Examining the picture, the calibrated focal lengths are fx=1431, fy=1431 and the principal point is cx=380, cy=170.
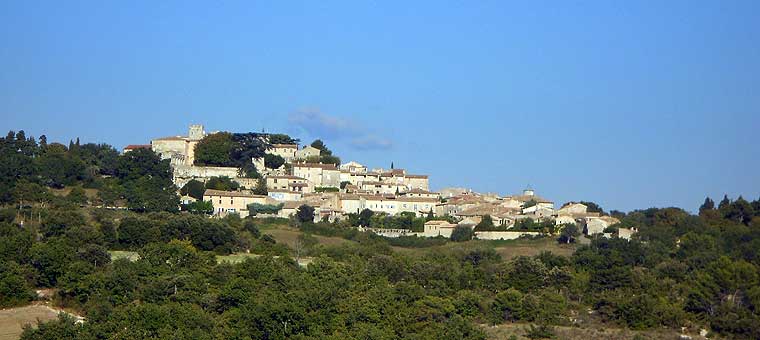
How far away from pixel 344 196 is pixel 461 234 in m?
7.98

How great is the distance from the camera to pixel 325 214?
6550 centimetres

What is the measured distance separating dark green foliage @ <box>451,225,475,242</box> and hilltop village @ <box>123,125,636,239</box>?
0.63m

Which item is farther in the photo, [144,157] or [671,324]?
[144,157]

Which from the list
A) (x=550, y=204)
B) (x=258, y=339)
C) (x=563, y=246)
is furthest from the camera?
(x=550, y=204)

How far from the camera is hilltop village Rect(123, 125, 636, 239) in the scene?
65.2 m

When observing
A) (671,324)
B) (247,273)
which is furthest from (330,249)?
(671,324)

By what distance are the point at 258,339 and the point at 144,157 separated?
3073 cm

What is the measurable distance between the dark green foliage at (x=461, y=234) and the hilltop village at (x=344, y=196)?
63 centimetres

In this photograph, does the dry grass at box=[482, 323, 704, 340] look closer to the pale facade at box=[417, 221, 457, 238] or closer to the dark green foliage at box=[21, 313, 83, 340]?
the dark green foliage at box=[21, 313, 83, 340]

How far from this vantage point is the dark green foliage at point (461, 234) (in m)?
62.6

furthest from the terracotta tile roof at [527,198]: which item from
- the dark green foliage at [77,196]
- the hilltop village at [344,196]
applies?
the dark green foliage at [77,196]

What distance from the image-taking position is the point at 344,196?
68500 mm

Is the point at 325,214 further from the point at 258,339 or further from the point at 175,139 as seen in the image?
the point at 258,339

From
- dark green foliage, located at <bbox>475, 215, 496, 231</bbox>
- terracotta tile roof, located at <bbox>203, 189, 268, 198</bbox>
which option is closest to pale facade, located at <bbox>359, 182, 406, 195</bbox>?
terracotta tile roof, located at <bbox>203, 189, 268, 198</bbox>
